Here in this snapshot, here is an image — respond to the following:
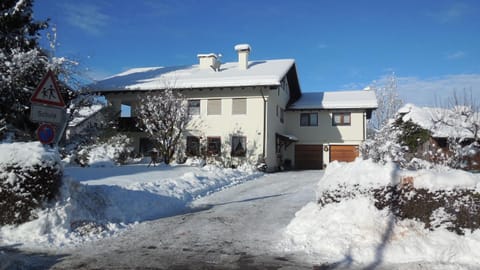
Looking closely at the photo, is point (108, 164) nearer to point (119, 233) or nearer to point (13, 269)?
point (119, 233)

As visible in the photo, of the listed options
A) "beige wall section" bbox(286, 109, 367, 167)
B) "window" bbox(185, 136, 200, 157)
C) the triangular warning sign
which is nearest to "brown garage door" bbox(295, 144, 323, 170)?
"beige wall section" bbox(286, 109, 367, 167)

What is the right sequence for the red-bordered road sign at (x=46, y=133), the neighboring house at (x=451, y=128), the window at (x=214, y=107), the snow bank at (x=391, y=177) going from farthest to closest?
the window at (x=214, y=107)
the neighboring house at (x=451, y=128)
the red-bordered road sign at (x=46, y=133)
the snow bank at (x=391, y=177)

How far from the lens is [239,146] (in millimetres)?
24094

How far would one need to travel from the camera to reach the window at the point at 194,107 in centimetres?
2514

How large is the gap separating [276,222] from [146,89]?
18137mm

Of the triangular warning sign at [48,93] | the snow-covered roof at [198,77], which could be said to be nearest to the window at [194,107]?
the snow-covered roof at [198,77]

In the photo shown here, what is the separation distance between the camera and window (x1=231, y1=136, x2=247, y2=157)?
23859 millimetres

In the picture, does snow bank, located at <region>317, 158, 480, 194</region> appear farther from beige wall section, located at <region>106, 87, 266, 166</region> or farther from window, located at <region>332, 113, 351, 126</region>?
window, located at <region>332, 113, 351, 126</region>

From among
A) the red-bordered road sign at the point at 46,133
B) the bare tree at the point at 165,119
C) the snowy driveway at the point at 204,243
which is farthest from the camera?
the bare tree at the point at 165,119

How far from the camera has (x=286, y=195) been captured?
42.8 feet

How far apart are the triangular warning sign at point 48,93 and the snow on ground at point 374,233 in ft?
15.9

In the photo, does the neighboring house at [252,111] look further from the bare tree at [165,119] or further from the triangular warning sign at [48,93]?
the triangular warning sign at [48,93]

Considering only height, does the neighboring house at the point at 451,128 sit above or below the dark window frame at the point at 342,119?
below

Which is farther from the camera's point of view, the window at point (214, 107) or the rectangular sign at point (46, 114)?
the window at point (214, 107)
